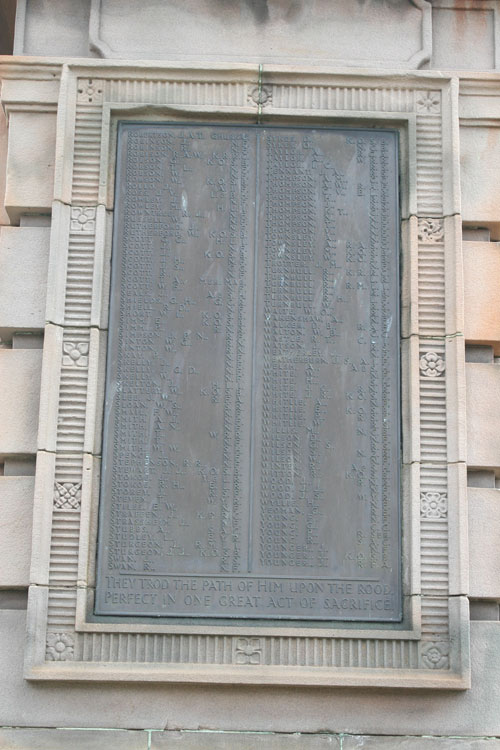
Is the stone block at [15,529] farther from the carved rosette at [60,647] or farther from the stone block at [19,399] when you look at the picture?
the carved rosette at [60,647]

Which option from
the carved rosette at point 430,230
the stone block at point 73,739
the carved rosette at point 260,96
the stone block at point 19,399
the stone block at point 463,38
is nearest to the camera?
the stone block at point 73,739

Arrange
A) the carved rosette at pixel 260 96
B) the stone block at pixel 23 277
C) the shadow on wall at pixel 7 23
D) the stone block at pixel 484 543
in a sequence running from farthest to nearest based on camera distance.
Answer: the shadow on wall at pixel 7 23, the carved rosette at pixel 260 96, the stone block at pixel 23 277, the stone block at pixel 484 543

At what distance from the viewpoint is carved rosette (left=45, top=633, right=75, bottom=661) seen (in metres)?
9.51

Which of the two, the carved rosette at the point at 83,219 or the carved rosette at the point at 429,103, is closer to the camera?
the carved rosette at the point at 83,219

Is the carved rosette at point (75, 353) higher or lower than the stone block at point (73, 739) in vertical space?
higher

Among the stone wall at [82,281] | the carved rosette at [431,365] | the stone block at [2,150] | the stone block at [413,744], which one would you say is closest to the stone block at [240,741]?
the stone wall at [82,281]

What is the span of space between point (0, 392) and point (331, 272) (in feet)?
10.2

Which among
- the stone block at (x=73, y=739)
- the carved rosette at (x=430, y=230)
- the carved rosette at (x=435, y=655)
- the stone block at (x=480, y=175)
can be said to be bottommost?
the stone block at (x=73, y=739)

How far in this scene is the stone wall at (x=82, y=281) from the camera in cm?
940

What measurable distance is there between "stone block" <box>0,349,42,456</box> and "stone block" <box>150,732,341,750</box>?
2.69 m

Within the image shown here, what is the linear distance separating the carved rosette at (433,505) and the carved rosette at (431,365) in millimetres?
1049

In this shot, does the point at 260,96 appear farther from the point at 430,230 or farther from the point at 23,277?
the point at 23,277

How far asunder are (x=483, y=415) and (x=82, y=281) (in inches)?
147

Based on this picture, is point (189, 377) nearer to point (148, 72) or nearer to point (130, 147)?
point (130, 147)
